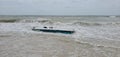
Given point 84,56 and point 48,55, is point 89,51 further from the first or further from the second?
point 48,55

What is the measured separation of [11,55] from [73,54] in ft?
7.05

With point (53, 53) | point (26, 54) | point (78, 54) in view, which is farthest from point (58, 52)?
point (26, 54)

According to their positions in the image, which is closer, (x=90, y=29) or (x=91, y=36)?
(x=91, y=36)

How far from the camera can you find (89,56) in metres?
5.82

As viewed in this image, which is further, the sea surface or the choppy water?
the choppy water

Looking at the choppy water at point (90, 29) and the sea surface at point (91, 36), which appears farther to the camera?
the choppy water at point (90, 29)

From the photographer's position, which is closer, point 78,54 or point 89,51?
point 78,54

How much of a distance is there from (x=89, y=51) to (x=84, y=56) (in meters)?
0.76

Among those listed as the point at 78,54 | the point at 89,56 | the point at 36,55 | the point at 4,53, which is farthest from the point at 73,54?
the point at 4,53

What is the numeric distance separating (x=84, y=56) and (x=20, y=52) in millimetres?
2330

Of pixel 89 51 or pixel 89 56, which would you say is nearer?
pixel 89 56

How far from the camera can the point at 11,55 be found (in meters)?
5.82

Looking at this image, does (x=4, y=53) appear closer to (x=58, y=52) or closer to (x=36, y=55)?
(x=36, y=55)

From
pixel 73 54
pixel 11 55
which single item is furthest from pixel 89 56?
pixel 11 55
